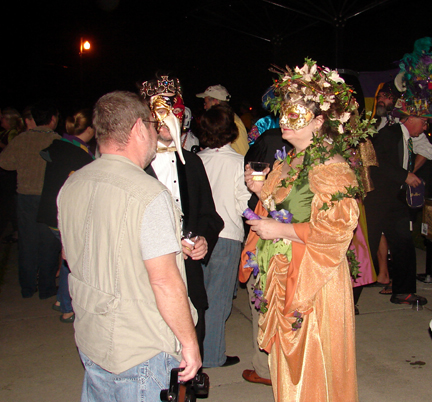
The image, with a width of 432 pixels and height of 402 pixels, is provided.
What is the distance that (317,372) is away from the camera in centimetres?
262

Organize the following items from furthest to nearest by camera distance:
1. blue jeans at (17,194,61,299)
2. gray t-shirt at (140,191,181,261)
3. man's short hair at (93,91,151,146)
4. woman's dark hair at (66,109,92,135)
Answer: blue jeans at (17,194,61,299), woman's dark hair at (66,109,92,135), man's short hair at (93,91,151,146), gray t-shirt at (140,191,181,261)

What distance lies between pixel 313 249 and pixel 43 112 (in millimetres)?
4060

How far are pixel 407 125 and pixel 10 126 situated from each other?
630 cm

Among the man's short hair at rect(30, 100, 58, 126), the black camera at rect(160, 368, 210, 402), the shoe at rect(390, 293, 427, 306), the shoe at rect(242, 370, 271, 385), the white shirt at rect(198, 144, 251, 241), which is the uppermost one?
the man's short hair at rect(30, 100, 58, 126)

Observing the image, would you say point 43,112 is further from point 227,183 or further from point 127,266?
point 127,266

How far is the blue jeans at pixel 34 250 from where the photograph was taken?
214 inches

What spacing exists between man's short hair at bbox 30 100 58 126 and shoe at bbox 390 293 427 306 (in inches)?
187

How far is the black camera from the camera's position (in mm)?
1698

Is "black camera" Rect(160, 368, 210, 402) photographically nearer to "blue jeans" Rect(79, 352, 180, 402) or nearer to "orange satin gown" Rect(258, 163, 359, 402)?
"blue jeans" Rect(79, 352, 180, 402)

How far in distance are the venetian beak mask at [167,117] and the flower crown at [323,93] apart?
28.5 inches

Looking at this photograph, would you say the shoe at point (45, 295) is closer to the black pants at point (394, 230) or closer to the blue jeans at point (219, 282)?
the blue jeans at point (219, 282)

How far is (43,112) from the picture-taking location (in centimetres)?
533

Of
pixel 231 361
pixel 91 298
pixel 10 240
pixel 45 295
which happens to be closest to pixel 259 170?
pixel 91 298

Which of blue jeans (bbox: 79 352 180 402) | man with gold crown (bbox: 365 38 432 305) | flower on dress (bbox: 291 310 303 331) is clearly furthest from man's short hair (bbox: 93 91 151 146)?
man with gold crown (bbox: 365 38 432 305)
